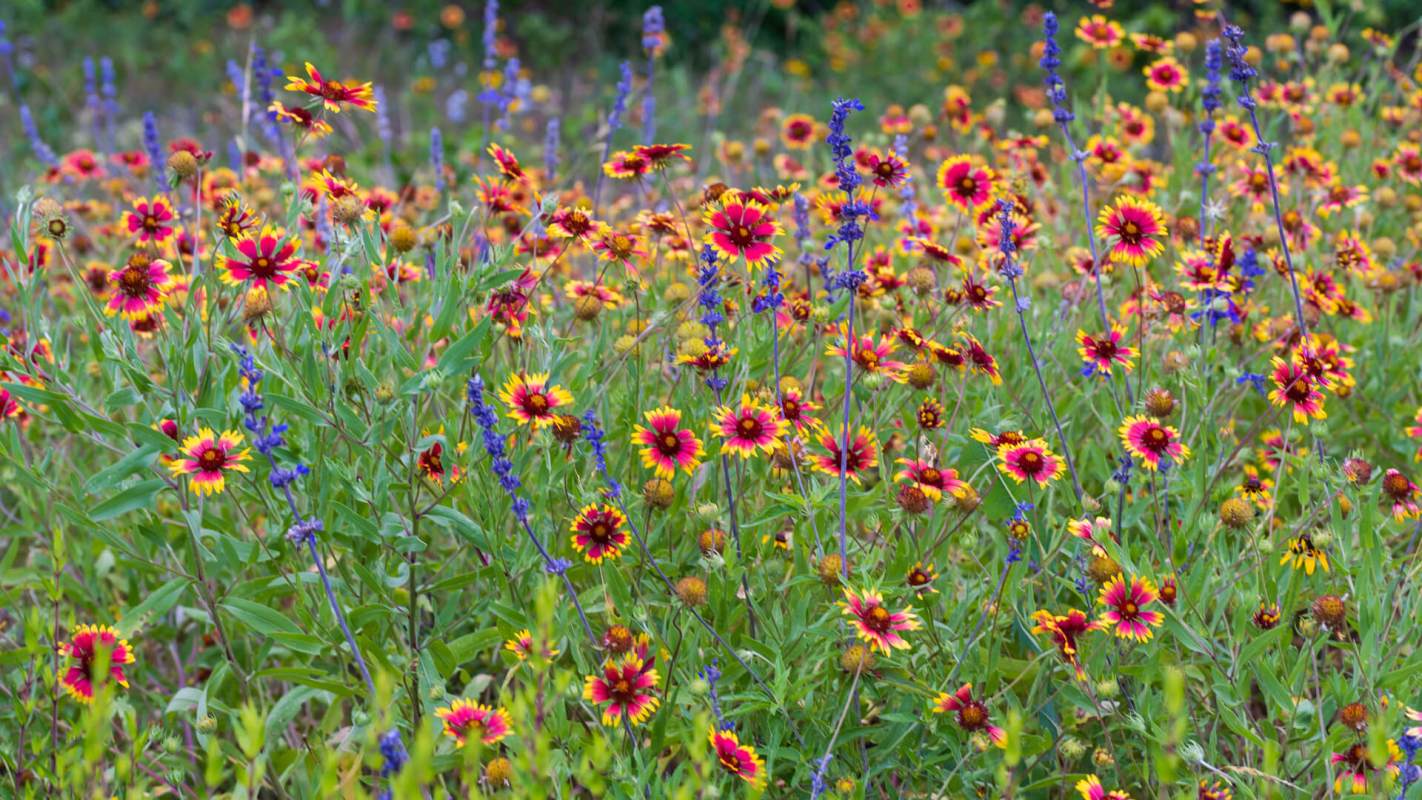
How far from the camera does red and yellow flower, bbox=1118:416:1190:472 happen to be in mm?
2107

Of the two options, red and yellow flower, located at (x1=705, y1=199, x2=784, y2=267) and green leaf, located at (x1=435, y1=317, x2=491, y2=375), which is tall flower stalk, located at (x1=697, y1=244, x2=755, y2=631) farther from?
green leaf, located at (x1=435, y1=317, x2=491, y2=375)

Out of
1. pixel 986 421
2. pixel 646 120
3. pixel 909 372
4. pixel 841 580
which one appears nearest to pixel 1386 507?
pixel 986 421

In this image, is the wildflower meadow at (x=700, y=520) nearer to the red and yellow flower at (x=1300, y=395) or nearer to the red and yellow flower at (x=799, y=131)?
the red and yellow flower at (x=1300, y=395)

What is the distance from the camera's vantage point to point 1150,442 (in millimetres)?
2133

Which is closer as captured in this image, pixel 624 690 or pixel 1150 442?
pixel 624 690

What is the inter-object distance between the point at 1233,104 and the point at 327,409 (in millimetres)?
3437

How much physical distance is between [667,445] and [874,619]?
17.1 inches

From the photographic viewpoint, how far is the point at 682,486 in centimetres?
229

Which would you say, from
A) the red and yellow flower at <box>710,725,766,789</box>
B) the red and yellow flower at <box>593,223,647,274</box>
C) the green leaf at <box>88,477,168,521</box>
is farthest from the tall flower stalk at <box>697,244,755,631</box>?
the green leaf at <box>88,477,168,521</box>

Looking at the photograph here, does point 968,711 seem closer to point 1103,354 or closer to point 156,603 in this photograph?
point 1103,354

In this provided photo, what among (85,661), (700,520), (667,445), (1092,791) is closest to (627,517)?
(667,445)

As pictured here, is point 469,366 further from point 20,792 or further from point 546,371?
point 20,792

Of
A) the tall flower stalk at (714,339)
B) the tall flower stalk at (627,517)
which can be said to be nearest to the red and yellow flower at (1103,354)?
the tall flower stalk at (714,339)

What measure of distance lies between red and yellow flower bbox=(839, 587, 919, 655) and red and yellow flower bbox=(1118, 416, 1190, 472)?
0.52 m
